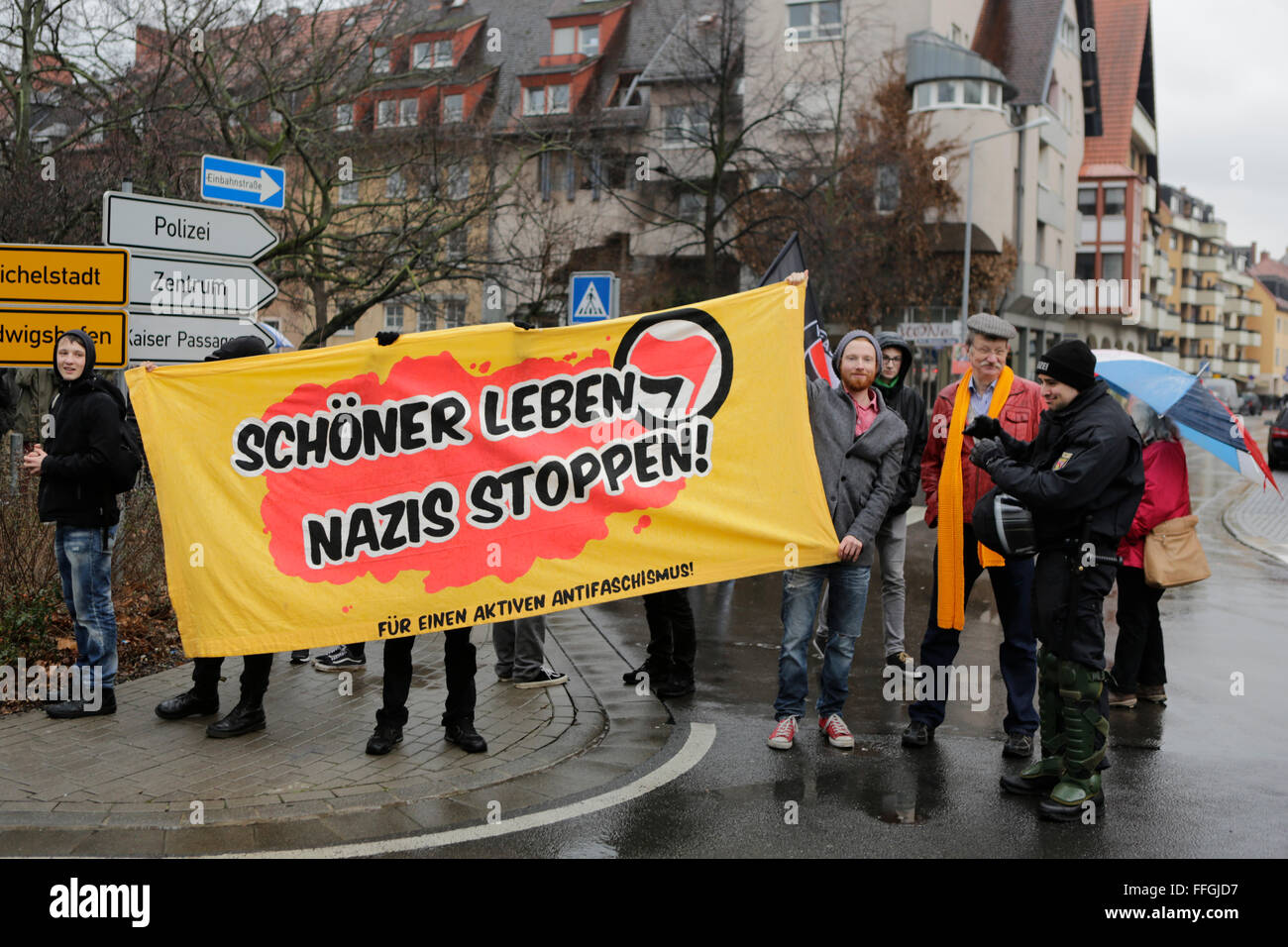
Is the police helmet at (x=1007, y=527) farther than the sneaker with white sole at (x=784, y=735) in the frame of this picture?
No

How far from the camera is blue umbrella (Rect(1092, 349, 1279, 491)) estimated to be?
257 inches

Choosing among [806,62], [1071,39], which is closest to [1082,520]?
[806,62]

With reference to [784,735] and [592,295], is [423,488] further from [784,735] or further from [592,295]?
[592,295]

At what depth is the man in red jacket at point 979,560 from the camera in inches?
240

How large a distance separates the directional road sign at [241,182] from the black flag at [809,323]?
4224 mm

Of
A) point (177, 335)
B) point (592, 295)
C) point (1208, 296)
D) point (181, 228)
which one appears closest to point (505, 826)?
point (177, 335)

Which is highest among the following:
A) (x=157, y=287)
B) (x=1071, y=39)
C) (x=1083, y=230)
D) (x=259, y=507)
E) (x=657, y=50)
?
(x=1071, y=39)

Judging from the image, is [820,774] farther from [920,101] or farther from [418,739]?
[920,101]

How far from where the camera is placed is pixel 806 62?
38.4 metres

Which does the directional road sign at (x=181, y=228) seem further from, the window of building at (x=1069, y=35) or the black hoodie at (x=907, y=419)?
the window of building at (x=1069, y=35)

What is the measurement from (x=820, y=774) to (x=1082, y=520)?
1.73m

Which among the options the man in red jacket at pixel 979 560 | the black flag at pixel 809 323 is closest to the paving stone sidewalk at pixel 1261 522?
the man in red jacket at pixel 979 560

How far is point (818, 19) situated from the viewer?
40.0 m
